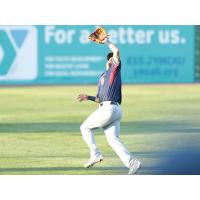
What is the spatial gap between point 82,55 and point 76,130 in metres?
20.0

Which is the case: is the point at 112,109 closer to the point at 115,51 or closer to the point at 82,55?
the point at 115,51

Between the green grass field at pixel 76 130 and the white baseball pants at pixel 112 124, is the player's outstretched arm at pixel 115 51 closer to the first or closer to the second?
the white baseball pants at pixel 112 124

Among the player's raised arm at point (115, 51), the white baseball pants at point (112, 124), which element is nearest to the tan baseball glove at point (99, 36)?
the player's raised arm at point (115, 51)

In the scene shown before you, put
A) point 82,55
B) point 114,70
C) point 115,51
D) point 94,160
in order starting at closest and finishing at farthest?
1. point 115,51
2. point 114,70
3. point 94,160
4. point 82,55

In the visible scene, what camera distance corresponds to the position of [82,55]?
39219mm

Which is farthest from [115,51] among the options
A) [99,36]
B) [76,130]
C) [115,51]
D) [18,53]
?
[18,53]

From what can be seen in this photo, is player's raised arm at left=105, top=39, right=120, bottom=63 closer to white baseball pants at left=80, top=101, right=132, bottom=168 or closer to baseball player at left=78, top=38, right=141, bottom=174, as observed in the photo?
baseball player at left=78, top=38, right=141, bottom=174

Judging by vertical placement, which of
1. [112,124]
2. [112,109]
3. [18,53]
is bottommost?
[112,124]

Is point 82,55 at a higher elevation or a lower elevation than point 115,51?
lower

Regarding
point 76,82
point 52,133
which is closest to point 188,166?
point 52,133

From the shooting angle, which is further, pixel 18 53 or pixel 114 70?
pixel 18 53

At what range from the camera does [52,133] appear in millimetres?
18625

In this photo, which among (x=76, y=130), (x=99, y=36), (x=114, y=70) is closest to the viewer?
(x=114, y=70)

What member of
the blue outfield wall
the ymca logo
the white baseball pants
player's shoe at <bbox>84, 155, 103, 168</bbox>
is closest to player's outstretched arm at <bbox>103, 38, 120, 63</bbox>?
the white baseball pants
